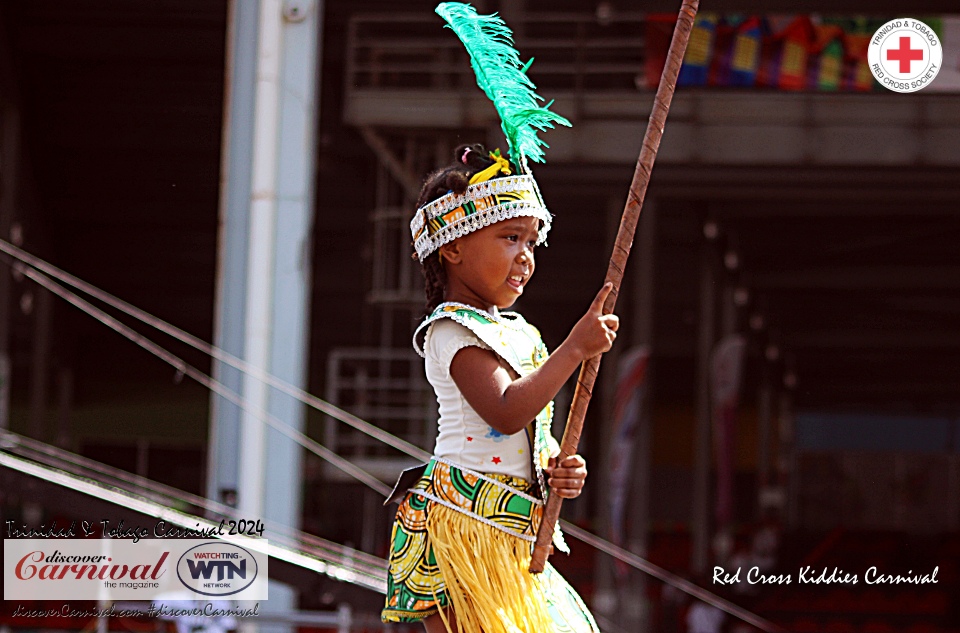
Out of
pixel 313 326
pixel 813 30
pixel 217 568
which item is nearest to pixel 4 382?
pixel 217 568

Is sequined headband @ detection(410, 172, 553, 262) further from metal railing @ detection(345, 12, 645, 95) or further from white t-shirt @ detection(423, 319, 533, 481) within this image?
→ metal railing @ detection(345, 12, 645, 95)

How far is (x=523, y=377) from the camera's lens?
217 cm

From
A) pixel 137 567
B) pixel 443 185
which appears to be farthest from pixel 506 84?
pixel 137 567

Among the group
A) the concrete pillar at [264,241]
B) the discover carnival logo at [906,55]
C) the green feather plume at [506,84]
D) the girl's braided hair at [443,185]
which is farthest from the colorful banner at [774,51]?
the girl's braided hair at [443,185]

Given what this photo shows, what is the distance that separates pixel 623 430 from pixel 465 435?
6.97m

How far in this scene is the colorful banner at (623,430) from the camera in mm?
8836

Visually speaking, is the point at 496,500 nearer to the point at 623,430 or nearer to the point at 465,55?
the point at 623,430

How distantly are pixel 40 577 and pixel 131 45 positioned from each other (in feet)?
24.8

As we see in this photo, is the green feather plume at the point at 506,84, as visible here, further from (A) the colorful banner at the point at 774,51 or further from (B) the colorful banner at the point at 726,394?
(B) the colorful banner at the point at 726,394

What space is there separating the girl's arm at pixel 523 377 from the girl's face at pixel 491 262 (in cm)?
16

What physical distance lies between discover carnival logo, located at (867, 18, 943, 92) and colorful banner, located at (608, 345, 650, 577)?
3.13 metres

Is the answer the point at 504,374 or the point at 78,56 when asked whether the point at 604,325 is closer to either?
the point at 504,374

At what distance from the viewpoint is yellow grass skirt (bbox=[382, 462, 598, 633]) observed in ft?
7.22

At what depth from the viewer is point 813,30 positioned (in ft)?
26.6
